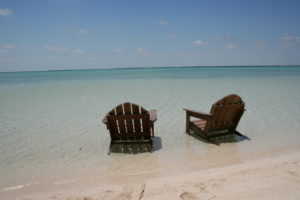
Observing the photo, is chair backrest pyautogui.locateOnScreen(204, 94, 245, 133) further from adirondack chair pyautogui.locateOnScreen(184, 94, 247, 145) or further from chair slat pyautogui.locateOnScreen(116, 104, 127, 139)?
chair slat pyautogui.locateOnScreen(116, 104, 127, 139)

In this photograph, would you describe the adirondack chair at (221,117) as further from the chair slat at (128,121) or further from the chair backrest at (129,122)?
the chair slat at (128,121)

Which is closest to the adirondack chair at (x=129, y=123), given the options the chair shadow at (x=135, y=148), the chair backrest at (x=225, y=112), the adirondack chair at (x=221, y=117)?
the chair shadow at (x=135, y=148)

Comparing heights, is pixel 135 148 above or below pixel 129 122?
below

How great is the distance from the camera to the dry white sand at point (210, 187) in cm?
331

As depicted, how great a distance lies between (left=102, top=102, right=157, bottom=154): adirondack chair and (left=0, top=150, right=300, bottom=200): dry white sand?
5.29 feet

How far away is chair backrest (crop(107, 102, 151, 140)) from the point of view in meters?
5.38

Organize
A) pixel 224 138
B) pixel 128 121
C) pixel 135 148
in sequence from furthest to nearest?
pixel 224 138, pixel 135 148, pixel 128 121

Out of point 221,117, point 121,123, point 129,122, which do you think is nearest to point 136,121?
point 129,122

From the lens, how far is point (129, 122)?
216 inches

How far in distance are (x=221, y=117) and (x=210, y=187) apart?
2694mm

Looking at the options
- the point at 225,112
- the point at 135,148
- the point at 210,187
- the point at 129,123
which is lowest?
the point at 135,148

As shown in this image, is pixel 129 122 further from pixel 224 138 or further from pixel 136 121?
pixel 224 138

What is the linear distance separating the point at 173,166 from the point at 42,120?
254 inches

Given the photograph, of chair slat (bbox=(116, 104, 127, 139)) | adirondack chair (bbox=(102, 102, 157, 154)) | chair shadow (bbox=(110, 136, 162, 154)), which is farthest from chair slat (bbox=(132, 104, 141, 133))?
chair shadow (bbox=(110, 136, 162, 154))
